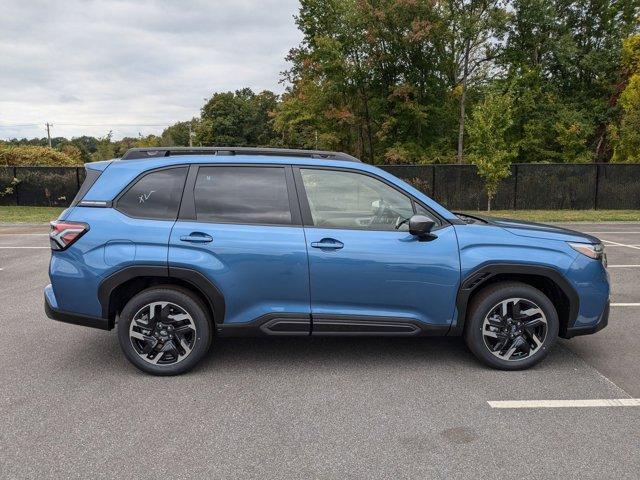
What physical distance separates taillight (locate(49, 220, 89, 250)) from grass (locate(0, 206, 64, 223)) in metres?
14.9

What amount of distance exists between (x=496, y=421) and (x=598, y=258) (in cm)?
176

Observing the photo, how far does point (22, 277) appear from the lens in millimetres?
7938

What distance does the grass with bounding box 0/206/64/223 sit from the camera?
17.4 metres

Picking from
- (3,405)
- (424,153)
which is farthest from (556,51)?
(3,405)

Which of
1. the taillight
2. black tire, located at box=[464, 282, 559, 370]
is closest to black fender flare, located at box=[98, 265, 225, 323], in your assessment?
the taillight

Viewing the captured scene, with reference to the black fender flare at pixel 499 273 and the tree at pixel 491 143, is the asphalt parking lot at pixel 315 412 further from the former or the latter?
the tree at pixel 491 143

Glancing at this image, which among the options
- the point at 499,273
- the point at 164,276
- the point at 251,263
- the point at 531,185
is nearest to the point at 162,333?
the point at 164,276

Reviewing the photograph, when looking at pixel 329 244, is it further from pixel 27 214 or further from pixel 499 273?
pixel 27 214

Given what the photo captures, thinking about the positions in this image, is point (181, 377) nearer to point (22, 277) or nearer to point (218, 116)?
point (22, 277)

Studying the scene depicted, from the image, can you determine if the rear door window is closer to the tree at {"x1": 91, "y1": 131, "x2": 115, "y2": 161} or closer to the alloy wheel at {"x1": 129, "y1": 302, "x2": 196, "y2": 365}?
the alloy wheel at {"x1": 129, "y1": 302, "x2": 196, "y2": 365}

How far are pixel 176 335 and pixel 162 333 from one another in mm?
111

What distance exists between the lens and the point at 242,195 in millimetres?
4148

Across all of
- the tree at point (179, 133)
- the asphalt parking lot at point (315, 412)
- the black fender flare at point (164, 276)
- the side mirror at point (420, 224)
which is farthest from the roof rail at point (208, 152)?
the tree at point (179, 133)

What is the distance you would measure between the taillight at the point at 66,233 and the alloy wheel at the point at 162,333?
0.77 metres
